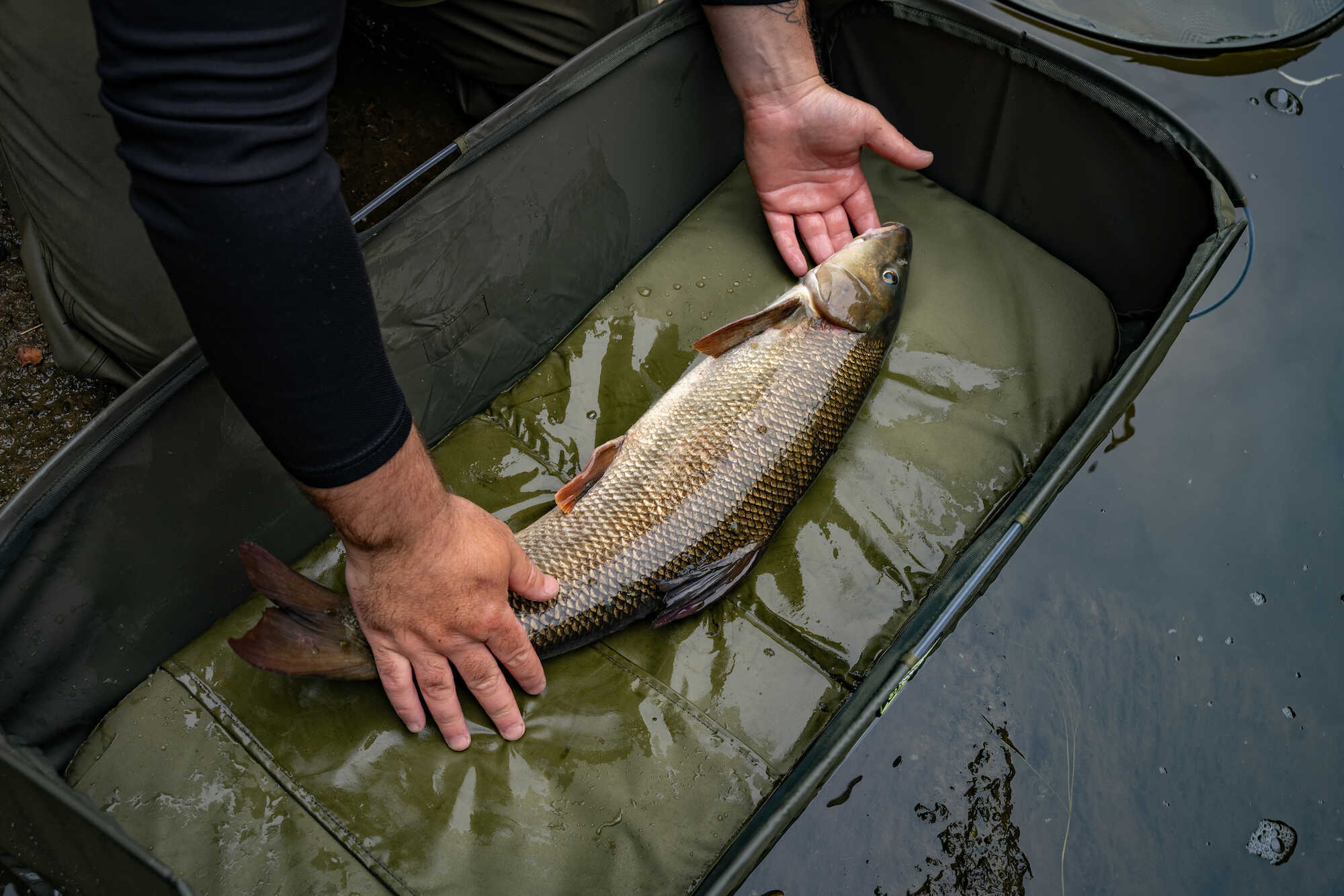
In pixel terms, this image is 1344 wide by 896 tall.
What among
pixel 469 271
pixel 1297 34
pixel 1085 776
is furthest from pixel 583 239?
pixel 1297 34

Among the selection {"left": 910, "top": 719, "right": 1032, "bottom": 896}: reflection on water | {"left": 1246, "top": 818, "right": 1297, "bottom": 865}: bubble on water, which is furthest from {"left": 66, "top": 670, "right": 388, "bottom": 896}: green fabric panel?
{"left": 1246, "top": 818, "right": 1297, "bottom": 865}: bubble on water

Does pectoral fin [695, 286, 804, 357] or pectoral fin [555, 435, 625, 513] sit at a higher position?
pectoral fin [695, 286, 804, 357]

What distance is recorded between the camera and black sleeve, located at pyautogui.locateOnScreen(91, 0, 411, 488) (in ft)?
3.62

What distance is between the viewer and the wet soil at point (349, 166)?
2.67 metres

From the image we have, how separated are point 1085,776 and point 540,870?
1.37 metres

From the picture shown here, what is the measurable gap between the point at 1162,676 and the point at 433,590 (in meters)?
1.90

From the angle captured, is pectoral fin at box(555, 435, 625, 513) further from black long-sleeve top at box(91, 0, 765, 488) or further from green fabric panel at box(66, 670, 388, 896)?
green fabric panel at box(66, 670, 388, 896)

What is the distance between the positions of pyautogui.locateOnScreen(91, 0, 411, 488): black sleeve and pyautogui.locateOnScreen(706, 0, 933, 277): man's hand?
1.48 meters

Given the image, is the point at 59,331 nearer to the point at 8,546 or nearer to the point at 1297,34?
the point at 8,546

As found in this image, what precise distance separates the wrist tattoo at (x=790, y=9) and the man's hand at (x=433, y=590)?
62.1 inches

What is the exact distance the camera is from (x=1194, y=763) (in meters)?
2.30

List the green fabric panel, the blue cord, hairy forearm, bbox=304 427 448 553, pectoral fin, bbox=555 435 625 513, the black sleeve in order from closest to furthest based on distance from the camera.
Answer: the black sleeve
hairy forearm, bbox=304 427 448 553
the green fabric panel
pectoral fin, bbox=555 435 625 513
the blue cord

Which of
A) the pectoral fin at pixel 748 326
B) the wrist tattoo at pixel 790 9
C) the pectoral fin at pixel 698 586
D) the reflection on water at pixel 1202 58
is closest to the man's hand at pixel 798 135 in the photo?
the wrist tattoo at pixel 790 9

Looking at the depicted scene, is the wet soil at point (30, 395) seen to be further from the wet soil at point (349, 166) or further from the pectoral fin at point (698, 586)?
the pectoral fin at point (698, 586)
